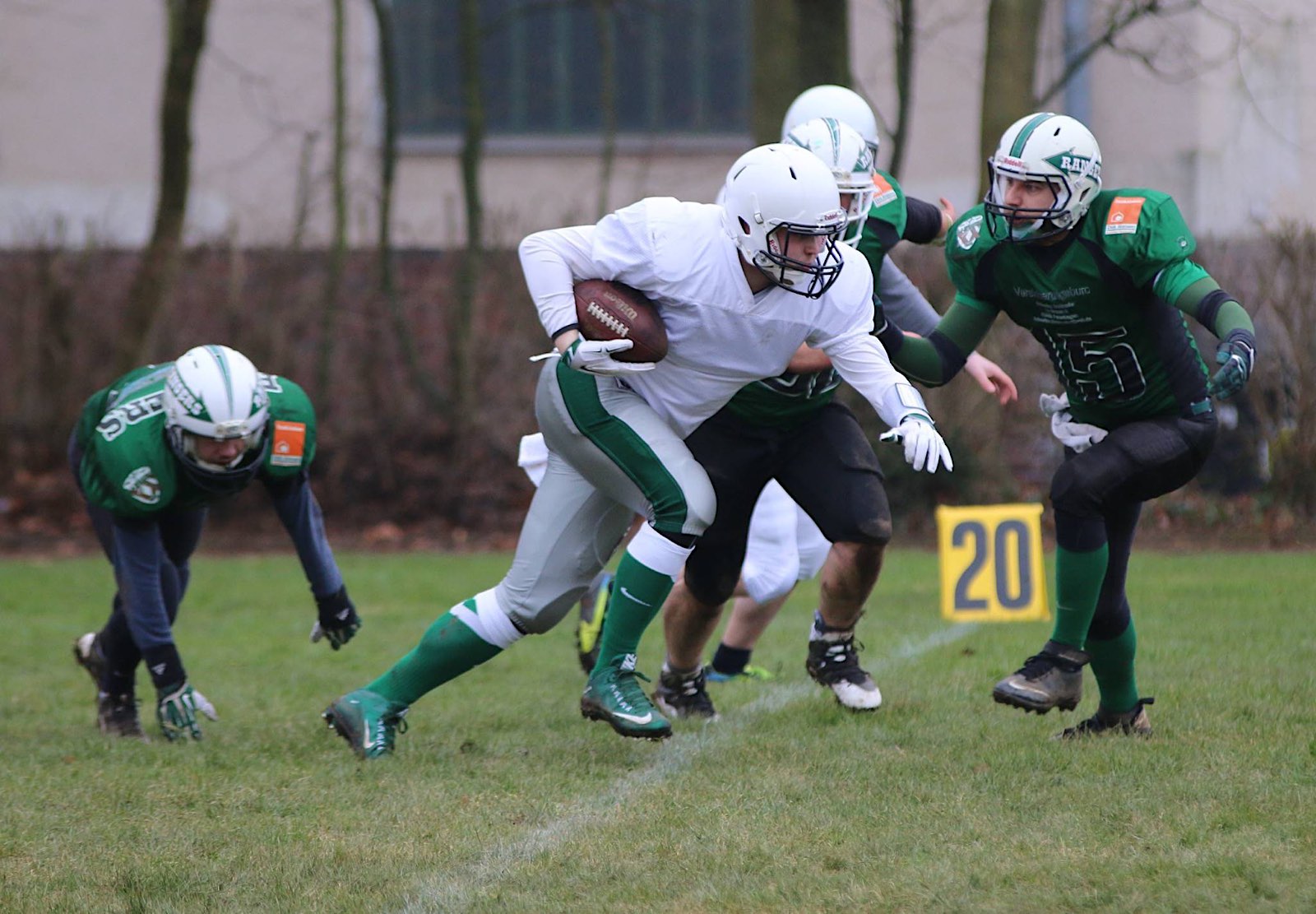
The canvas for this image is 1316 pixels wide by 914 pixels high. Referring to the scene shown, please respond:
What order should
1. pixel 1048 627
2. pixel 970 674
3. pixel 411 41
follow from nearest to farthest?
1. pixel 970 674
2. pixel 1048 627
3. pixel 411 41

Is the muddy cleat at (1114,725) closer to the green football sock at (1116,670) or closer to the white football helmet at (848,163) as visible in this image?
the green football sock at (1116,670)

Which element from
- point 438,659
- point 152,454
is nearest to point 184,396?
point 152,454

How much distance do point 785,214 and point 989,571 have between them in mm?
4019

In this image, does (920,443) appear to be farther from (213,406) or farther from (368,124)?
(368,124)

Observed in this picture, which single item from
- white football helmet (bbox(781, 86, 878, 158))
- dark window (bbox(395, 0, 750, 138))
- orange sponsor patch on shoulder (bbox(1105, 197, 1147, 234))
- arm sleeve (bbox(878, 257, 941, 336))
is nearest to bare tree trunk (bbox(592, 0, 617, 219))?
dark window (bbox(395, 0, 750, 138))

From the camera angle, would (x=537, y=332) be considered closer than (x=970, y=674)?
No

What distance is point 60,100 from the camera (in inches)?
707

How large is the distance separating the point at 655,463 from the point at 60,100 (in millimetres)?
15583

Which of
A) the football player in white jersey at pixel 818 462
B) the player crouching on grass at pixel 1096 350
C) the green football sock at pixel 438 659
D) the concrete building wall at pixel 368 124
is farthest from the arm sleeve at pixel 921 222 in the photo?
the concrete building wall at pixel 368 124

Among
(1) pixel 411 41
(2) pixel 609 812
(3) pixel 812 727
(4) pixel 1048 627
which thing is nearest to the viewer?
(2) pixel 609 812

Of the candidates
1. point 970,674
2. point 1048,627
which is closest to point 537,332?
point 1048,627

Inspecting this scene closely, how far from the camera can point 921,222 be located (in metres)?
5.57

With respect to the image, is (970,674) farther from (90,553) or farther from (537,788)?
(90,553)

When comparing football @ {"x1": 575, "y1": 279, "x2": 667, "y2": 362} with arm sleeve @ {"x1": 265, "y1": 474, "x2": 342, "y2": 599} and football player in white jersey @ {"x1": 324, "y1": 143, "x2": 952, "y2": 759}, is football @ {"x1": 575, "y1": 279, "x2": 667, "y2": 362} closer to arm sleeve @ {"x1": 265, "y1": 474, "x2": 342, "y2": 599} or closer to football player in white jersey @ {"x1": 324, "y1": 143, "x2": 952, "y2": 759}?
football player in white jersey @ {"x1": 324, "y1": 143, "x2": 952, "y2": 759}
